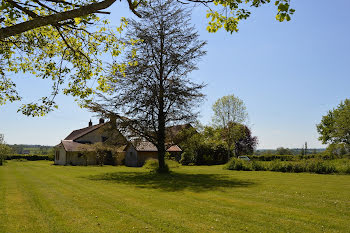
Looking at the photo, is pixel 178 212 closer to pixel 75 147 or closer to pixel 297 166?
pixel 297 166

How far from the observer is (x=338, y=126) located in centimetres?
4688

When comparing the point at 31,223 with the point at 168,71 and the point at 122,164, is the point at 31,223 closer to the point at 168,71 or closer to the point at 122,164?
the point at 168,71

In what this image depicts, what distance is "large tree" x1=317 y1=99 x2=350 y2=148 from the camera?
44781 mm

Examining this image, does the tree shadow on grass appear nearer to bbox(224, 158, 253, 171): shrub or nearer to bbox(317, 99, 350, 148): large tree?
bbox(224, 158, 253, 171): shrub

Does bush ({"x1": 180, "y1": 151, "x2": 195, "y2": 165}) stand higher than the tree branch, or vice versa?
the tree branch

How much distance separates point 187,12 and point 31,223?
64.7 feet

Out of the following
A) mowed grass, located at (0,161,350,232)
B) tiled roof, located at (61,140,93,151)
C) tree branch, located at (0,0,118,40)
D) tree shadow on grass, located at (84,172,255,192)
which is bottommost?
tree shadow on grass, located at (84,172,255,192)

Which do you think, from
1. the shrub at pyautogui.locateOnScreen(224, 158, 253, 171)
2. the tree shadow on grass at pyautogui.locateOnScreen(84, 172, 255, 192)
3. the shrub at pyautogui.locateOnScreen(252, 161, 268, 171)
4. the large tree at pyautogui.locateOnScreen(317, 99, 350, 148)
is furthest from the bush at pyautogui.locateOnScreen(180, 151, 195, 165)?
the large tree at pyautogui.locateOnScreen(317, 99, 350, 148)

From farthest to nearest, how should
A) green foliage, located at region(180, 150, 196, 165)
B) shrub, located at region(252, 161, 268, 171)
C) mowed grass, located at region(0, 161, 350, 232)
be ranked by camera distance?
1. green foliage, located at region(180, 150, 196, 165)
2. shrub, located at region(252, 161, 268, 171)
3. mowed grass, located at region(0, 161, 350, 232)

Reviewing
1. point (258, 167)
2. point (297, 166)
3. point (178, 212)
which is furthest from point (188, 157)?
point (178, 212)

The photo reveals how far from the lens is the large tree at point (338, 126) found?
4478cm

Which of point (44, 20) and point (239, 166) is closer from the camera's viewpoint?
point (44, 20)

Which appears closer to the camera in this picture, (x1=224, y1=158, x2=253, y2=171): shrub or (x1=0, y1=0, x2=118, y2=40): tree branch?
(x1=0, y1=0, x2=118, y2=40): tree branch

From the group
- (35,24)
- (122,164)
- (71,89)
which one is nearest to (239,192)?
(71,89)
